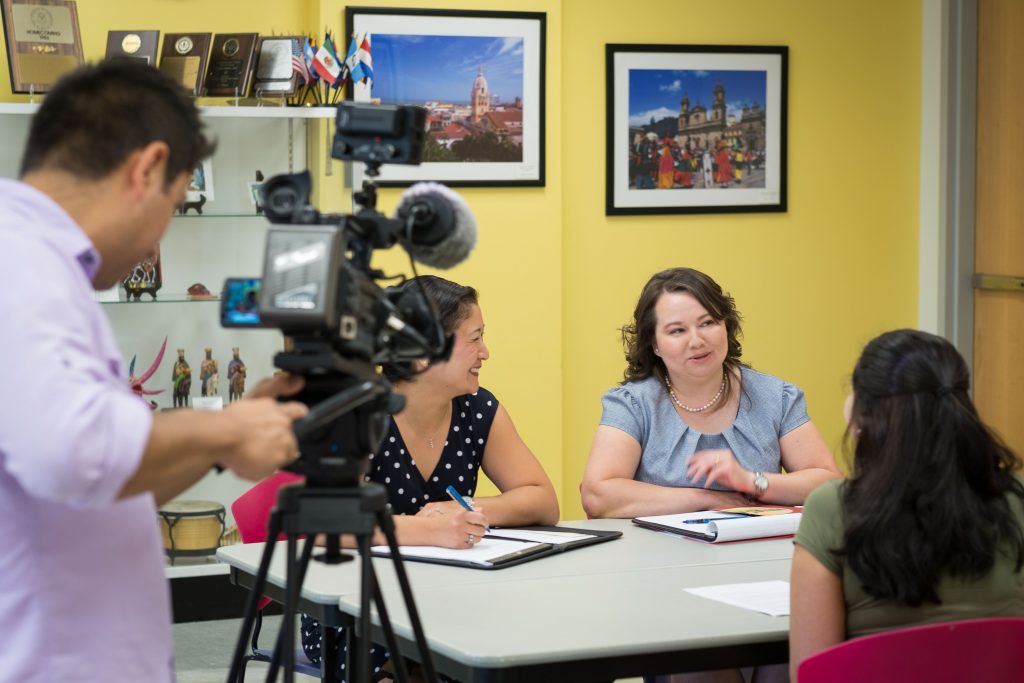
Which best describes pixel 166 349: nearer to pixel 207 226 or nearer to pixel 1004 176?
pixel 207 226

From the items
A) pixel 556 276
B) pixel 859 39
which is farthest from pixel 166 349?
pixel 859 39

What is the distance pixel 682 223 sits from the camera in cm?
544

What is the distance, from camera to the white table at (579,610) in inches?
84.2

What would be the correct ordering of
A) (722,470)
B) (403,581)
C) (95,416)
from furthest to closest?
1. (722,470)
2. (403,581)
3. (95,416)

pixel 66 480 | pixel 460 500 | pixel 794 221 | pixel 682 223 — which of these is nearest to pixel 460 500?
pixel 460 500

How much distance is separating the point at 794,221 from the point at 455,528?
3.24 metres

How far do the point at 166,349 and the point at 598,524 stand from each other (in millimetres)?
2327

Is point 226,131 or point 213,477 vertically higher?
point 226,131

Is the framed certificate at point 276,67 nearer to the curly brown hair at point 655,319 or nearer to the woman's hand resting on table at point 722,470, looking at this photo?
the curly brown hair at point 655,319

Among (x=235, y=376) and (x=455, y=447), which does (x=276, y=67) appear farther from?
(x=455, y=447)

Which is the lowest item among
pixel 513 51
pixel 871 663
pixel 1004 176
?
pixel 871 663

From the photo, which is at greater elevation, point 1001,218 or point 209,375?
point 1001,218

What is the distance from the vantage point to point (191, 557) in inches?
192

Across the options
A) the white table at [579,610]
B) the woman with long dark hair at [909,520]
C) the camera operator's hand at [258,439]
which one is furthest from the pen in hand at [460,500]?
the camera operator's hand at [258,439]
